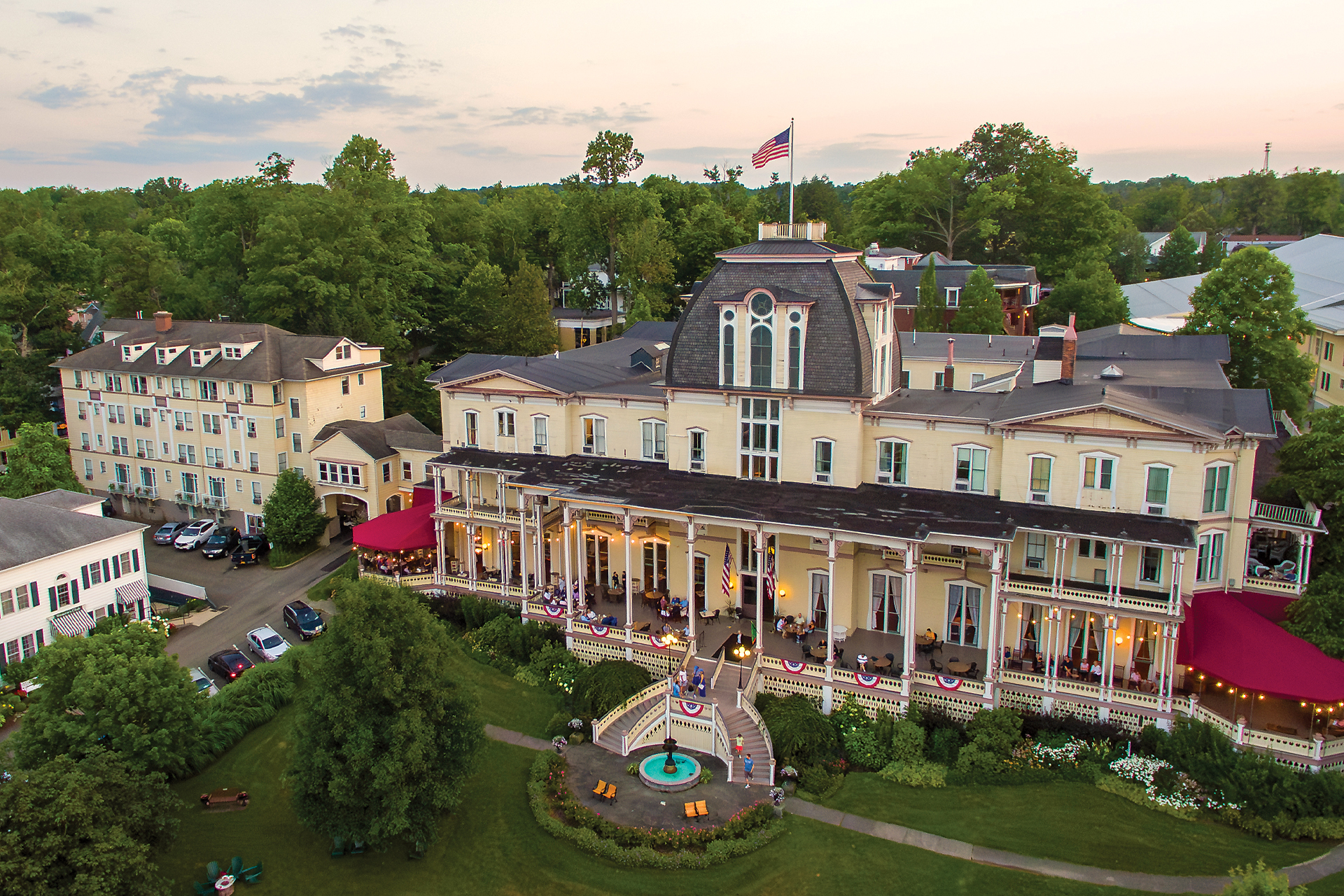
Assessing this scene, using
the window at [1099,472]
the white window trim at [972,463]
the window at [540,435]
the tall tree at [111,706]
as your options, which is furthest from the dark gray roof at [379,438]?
the window at [1099,472]

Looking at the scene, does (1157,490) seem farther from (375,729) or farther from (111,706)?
(111,706)

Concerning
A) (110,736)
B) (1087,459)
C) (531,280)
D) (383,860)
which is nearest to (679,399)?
(1087,459)

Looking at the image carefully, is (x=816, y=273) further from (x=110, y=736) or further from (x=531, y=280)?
(x=531, y=280)

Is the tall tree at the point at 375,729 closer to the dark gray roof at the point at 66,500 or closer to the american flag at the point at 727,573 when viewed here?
the american flag at the point at 727,573

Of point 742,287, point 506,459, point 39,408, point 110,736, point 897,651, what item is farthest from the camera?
point 39,408

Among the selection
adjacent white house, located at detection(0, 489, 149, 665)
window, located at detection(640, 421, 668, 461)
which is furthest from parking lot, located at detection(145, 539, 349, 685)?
window, located at detection(640, 421, 668, 461)

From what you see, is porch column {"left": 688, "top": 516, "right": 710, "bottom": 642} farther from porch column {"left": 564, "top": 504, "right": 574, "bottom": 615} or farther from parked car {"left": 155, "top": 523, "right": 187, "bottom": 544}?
parked car {"left": 155, "top": 523, "right": 187, "bottom": 544}

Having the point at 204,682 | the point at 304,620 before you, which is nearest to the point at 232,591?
the point at 304,620
